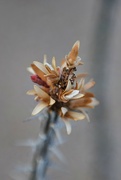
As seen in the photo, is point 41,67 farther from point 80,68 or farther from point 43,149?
point 80,68

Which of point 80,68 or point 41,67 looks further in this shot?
point 80,68

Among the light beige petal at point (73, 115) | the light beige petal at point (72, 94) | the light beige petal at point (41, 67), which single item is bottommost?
the light beige petal at point (73, 115)

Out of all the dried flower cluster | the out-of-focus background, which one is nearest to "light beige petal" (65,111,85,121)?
the dried flower cluster

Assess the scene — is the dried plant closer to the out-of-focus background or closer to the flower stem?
the flower stem

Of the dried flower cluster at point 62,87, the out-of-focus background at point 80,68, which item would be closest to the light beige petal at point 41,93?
the dried flower cluster at point 62,87

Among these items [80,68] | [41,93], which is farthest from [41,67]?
[80,68]

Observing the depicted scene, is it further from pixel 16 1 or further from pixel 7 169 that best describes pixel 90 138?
pixel 16 1

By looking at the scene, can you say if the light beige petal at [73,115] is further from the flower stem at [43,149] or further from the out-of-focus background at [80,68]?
the out-of-focus background at [80,68]
